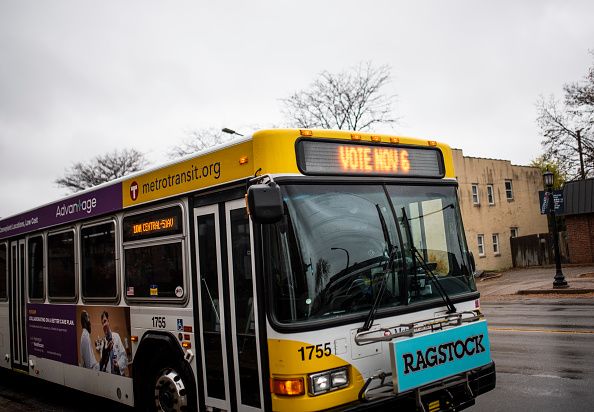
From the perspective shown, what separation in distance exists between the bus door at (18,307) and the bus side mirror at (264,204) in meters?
7.26

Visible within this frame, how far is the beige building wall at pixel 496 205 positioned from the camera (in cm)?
3881

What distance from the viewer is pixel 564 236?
3694 cm

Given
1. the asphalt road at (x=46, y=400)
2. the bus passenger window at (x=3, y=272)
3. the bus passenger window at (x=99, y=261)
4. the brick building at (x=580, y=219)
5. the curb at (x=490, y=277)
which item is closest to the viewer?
the bus passenger window at (x=99, y=261)

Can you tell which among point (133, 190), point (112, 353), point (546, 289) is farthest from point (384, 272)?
point (546, 289)

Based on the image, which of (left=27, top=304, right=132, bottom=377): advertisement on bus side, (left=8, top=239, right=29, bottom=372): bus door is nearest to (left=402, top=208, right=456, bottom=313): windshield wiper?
(left=27, top=304, right=132, bottom=377): advertisement on bus side

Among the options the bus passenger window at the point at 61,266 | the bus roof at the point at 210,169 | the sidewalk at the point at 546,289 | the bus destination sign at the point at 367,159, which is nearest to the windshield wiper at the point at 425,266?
the bus destination sign at the point at 367,159

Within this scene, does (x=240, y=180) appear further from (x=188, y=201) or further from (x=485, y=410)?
(x=485, y=410)

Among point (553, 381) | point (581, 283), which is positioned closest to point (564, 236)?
point (581, 283)

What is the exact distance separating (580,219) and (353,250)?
106 ft

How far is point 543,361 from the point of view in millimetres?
8680

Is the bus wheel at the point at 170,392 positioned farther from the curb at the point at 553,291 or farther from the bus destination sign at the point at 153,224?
the curb at the point at 553,291

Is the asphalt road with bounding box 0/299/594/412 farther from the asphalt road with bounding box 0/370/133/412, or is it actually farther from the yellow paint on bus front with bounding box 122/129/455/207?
the yellow paint on bus front with bounding box 122/129/455/207

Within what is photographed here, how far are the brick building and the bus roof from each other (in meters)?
29.9

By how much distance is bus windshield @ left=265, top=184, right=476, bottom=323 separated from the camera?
4.54 meters
